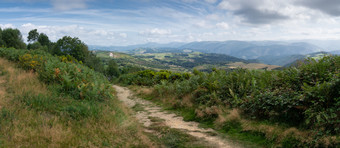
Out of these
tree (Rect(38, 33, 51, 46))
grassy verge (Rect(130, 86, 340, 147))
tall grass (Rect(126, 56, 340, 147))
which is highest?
tree (Rect(38, 33, 51, 46))

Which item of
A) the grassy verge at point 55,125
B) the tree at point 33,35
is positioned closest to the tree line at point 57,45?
the tree at point 33,35

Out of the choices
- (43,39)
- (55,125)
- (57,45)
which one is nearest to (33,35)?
(43,39)

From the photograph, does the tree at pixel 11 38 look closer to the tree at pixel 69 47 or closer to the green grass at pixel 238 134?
the tree at pixel 69 47

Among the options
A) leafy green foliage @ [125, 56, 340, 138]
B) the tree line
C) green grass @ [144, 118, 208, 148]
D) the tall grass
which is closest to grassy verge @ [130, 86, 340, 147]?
the tall grass

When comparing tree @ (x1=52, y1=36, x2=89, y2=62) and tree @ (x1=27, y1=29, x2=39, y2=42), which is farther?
tree @ (x1=27, y1=29, x2=39, y2=42)

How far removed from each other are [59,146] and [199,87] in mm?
8114

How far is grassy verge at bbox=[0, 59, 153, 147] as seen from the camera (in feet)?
14.8

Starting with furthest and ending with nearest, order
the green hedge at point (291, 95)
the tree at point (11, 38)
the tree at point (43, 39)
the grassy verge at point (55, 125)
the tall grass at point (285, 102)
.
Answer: the tree at point (43, 39) < the tree at point (11, 38) < the green hedge at point (291, 95) < the tall grass at point (285, 102) < the grassy verge at point (55, 125)

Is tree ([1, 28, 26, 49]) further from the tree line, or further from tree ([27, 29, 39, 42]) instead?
tree ([27, 29, 39, 42])

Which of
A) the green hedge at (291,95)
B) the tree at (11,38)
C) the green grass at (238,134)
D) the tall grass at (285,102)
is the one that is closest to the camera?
the tall grass at (285,102)

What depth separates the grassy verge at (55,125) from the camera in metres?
4.50

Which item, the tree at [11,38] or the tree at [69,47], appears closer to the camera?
the tree at [69,47]

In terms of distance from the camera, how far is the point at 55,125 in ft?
16.9

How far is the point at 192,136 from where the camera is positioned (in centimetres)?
595
